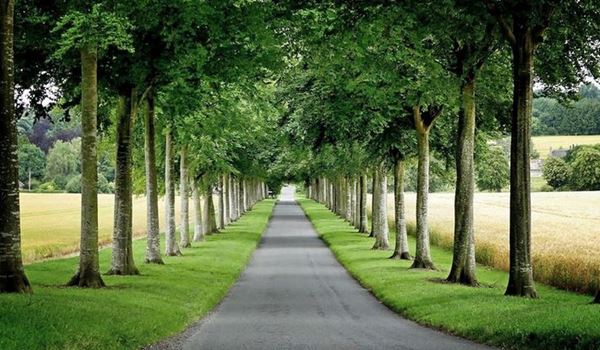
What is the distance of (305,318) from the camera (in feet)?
62.6

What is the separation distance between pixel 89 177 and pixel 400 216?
18231mm

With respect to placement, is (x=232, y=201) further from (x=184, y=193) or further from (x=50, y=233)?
(x=184, y=193)

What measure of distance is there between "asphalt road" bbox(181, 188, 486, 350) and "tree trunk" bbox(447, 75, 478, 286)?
10.0 feet

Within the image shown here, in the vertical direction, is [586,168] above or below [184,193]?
above

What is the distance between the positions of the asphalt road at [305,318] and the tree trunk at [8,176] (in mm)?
3639

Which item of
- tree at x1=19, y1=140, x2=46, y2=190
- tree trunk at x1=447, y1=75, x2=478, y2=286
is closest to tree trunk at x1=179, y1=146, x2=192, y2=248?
tree trunk at x1=447, y1=75, x2=478, y2=286

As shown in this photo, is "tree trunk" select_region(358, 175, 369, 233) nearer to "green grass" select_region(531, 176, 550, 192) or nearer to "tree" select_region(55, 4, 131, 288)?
"tree" select_region(55, 4, 131, 288)

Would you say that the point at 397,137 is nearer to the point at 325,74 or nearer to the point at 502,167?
the point at 325,74

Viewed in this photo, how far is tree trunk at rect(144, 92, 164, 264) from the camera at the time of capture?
29.3 meters

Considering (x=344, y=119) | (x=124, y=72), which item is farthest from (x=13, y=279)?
(x=344, y=119)

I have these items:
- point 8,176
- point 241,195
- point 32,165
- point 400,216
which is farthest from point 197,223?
point 32,165

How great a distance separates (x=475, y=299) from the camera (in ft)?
66.1

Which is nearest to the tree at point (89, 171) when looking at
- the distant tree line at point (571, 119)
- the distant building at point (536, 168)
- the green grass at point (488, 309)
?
the green grass at point (488, 309)

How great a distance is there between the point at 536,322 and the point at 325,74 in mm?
15092
